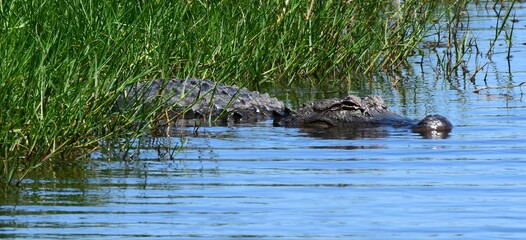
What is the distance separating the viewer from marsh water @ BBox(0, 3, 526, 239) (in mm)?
6211

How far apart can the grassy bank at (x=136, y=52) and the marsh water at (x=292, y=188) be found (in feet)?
0.86

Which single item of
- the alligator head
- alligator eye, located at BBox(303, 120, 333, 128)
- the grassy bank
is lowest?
alligator eye, located at BBox(303, 120, 333, 128)

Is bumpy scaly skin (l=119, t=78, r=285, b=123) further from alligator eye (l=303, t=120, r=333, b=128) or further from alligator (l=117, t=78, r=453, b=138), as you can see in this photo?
alligator eye (l=303, t=120, r=333, b=128)

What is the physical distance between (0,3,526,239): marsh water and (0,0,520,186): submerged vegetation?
26cm

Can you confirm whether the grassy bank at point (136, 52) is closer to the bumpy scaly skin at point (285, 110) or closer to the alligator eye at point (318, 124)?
the bumpy scaly skin at point (285, 110)

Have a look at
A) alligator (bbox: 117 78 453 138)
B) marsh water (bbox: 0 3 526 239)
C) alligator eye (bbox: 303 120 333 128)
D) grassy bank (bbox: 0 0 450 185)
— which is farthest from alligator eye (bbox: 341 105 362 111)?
grassy bank (bbox: 0 0 450 185)

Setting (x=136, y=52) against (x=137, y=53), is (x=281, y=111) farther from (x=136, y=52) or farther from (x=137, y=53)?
(x=137, y=53)

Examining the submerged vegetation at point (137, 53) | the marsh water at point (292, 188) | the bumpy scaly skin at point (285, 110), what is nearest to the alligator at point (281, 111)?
the bumpy scaly skin at point (285, 110)

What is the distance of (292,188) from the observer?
729cm

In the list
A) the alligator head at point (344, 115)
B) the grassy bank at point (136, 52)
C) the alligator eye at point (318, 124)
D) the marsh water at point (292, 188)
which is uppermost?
the grassy bank at point (136, 52)

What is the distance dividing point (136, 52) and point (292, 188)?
7.24ft

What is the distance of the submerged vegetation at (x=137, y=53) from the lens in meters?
7.65

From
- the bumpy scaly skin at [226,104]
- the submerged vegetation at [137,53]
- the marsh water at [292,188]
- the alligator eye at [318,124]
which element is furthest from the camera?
the bumpy scaly skin at [226,104]

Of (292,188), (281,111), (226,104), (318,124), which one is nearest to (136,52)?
(226,104)
